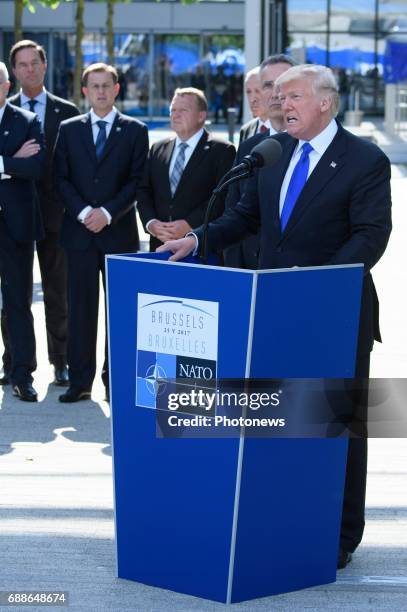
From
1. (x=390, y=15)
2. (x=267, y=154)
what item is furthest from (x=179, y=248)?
(x=390, y=15)

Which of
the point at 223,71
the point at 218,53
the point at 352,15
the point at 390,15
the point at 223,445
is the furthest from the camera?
the point at 218,53

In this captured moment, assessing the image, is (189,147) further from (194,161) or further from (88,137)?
(88,137)

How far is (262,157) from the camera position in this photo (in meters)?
4.55

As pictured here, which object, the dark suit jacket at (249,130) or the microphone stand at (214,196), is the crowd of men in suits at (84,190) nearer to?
the dark suit jacket at (249,130)

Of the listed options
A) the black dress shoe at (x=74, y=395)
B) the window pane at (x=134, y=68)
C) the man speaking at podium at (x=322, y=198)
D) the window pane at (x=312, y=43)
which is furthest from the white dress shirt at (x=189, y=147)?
the window pane at (x=134, y=68)

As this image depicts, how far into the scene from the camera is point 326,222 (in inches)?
190

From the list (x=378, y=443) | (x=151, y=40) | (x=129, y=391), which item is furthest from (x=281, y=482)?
(x=151, y=40)

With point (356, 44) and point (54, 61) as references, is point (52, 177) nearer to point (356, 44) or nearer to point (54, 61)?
point (356, 44)

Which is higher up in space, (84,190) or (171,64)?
(171,64)

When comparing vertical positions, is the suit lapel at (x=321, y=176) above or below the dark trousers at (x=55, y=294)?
above

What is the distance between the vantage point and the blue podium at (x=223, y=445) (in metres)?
4.31

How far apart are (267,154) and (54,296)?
4529 mm

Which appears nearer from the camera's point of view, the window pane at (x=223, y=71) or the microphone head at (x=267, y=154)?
the microphone head at (x=267, y=154)

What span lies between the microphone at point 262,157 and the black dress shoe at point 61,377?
14.4ft
